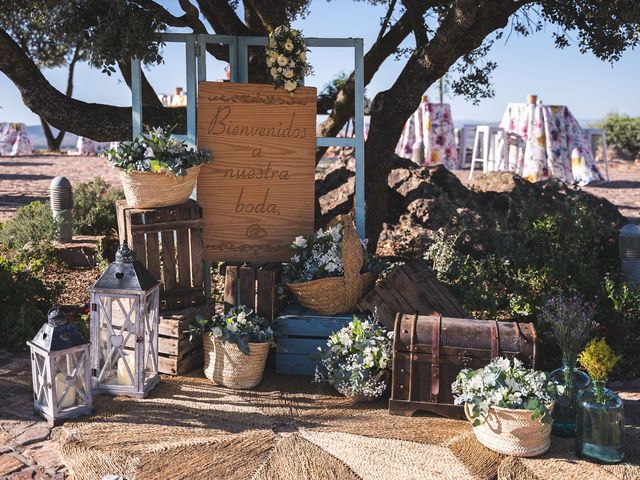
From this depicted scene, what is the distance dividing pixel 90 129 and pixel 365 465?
155 inches

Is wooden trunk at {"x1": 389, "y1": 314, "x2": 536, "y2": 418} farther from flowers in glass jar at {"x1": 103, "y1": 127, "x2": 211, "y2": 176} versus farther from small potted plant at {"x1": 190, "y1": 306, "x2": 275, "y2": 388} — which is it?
flowers in glass jar at {"x1": 103, "y1": 127, "x2": 211, "y2": 176}

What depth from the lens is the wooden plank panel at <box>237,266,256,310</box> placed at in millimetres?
5176

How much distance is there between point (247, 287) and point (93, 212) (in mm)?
4466

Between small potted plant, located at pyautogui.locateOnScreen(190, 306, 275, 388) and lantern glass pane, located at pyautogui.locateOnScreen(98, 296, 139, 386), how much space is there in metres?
0.46

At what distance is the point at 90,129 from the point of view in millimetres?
6391

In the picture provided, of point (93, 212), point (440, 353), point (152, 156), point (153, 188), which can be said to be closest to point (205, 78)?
point (152, 156)

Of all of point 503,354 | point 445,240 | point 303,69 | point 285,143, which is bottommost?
point 503,354

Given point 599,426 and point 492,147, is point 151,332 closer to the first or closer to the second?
point 599,426

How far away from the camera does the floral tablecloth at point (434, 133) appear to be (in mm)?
16578

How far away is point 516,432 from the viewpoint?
3.90 metres

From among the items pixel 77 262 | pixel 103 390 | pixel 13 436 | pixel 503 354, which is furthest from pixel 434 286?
pixel 77 262

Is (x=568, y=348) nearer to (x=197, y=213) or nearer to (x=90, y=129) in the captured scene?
(x=197, y=213)

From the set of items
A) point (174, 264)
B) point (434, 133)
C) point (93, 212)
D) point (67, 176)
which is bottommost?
point (174, 264)

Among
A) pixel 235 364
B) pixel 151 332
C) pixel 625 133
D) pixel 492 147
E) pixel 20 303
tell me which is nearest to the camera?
pixel 151 332
